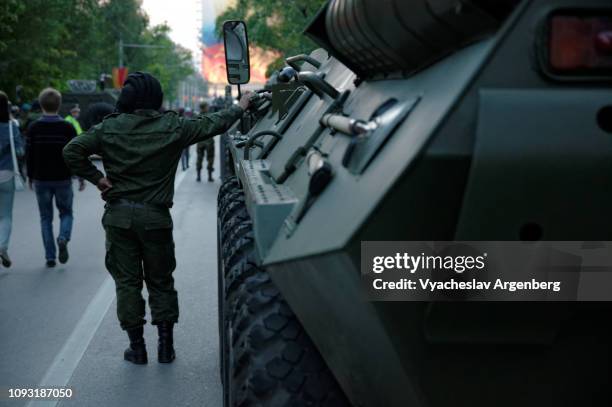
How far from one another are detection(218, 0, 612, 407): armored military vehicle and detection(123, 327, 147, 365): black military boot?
324cm

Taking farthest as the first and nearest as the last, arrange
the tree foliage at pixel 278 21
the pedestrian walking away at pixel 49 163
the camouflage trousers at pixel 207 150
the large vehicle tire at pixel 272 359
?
1. the tree foliage at pixel 278 21
2. the camouflage trousers at pixel 207 150
3. the pedestrian walking away at pixel 49 163
4. the large vehicle tire at pixel 272 359

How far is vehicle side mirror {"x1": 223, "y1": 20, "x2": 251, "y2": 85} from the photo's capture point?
5.50 m

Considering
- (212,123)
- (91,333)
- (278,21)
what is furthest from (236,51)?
(278,21)

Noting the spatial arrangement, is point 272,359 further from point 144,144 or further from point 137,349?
point 137,349

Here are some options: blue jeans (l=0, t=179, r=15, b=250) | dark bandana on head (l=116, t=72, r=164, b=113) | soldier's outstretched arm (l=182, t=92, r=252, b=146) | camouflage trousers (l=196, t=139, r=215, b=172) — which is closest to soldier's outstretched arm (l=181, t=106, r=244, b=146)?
soldier's outstretched arm (l=182, t=92, r=252, b=146)

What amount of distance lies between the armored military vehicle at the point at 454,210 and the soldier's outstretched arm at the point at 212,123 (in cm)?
252

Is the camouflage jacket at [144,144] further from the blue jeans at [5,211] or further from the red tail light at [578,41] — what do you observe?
the blue jeans at [5,211]

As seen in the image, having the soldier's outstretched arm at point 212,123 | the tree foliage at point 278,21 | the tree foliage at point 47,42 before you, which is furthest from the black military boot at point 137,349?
the tree foliage at point 278,21

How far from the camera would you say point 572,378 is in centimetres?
238

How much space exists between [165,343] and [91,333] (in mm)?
1104

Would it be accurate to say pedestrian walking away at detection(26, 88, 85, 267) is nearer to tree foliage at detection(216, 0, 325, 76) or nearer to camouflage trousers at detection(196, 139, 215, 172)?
camouflage trousers at detection(196, 139, 215, 172)

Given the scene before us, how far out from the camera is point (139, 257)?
5.85m

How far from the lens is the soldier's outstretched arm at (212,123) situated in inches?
211

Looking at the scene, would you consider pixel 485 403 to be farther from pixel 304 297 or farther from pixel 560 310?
pixel 304 297
